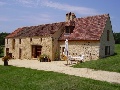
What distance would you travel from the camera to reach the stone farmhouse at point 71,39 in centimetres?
2938

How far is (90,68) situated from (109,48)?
11.1 meters

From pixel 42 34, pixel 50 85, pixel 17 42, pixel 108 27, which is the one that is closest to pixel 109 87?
pixel 50 85

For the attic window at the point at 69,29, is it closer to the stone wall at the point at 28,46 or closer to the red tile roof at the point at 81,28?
the red tile roof at the point at 81,28

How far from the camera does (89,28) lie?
31.0 metres

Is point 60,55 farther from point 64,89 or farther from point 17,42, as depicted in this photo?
point 64,89

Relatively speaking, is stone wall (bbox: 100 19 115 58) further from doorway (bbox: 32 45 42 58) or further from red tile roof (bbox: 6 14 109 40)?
doorway (bbox: 32 45 42 58)

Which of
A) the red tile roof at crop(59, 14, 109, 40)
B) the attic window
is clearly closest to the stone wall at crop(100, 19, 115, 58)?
the red tile roof at crop(59, 14, 109, 40)

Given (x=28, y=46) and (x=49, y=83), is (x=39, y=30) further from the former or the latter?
(x=49, y=83)

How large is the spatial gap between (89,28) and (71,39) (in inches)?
115

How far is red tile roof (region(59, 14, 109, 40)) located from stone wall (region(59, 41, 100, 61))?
2.23ft

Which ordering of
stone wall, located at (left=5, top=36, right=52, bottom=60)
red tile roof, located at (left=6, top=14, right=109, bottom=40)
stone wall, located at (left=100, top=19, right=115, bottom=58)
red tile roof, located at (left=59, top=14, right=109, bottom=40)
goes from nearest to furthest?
stone wall, located at (left=100, top=19, right=115, bottom=58) < red tile roof, located at (left=59, top=14, right=109, bottom=40) < red tile roof, located at (left=6, top=14, right=109, bottom=40) < stone wall, located at (left=5, top=36, right=52, bottom=60)

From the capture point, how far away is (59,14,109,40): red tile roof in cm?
2955

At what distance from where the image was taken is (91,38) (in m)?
29.0

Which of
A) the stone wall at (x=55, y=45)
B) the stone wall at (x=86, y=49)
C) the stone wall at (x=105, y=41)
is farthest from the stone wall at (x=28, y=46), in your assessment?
the stone wall at (x=105, y=41)
